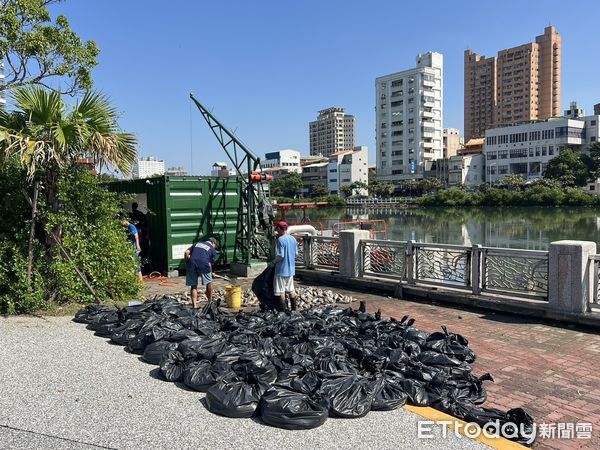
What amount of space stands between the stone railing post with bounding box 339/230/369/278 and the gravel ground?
20.6ft

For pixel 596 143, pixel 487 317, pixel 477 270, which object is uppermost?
pixel 596 143

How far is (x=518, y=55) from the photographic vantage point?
155500 mm

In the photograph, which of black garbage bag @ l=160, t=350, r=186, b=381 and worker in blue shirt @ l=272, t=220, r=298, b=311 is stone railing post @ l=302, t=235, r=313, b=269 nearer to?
worker in blue shirt @ l=272, t=220, r=298, b=311

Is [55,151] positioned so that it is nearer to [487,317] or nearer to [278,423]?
[278,423]

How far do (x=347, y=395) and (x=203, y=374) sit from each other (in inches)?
50.5

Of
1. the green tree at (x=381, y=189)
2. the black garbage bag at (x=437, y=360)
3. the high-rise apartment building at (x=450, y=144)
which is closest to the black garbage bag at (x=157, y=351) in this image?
the black garbage bag at (x=437, y=360)

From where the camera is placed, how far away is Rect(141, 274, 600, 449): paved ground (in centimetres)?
459

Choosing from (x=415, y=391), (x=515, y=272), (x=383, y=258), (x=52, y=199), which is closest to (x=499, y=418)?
(x=415, y=391)

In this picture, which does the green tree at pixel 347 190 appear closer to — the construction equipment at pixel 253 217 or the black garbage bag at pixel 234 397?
the construction equipment at pixel 253 217

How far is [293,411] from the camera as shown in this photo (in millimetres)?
3893

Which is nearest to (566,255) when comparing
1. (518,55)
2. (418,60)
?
(418,60)

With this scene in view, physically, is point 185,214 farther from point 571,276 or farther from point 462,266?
point 571,276

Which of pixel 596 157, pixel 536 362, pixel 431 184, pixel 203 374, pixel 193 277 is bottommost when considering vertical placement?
pixel 536 362

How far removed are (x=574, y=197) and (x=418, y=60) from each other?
70779 millimetres
